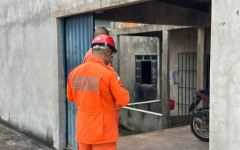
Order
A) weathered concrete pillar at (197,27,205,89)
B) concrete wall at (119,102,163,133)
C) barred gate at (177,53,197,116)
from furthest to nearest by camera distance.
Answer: barred gate at (177,53,197,116), concrete wall at (119,102,163,133), weathered concrete pillar at (197,27,205,89)

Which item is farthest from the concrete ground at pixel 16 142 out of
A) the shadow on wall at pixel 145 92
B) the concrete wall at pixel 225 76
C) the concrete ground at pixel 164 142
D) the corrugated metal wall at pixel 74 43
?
the shadow on wall at pixel 145 92

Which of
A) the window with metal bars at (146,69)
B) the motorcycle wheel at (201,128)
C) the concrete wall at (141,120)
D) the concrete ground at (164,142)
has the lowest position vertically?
the concrete wall at (141,120)

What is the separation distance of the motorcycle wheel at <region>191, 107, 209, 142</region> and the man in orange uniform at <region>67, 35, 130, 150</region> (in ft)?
11.3

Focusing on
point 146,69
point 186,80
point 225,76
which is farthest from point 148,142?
point 146,69

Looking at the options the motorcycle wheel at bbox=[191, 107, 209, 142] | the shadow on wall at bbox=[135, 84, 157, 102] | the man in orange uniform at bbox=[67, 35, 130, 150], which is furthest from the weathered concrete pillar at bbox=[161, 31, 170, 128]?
the man in orange uniform at bbox=[67, 35, 130, 150]

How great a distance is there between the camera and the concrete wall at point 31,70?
6.05 metres

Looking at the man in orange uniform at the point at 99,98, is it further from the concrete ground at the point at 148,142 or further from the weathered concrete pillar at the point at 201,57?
the weathered concrete pillar at the point at 201,57

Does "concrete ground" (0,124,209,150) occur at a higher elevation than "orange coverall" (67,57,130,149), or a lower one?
lower

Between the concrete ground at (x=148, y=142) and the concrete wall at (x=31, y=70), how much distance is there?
243mm

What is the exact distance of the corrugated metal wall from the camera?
539cm

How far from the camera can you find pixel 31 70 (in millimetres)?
6906

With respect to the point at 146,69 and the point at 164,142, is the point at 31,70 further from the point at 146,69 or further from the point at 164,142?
the point at 146,69

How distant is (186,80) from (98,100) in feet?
A: 25.5

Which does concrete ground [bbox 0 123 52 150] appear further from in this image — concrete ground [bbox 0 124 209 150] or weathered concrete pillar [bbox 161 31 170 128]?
weathered concrete pillar [bbox 161 31 170 128]
